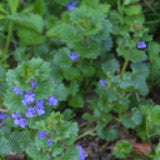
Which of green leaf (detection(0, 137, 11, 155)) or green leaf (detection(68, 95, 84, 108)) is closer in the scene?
green leaf (detection(0, 137, 11, 155))

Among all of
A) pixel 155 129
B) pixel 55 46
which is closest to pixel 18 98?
pixel 155 129

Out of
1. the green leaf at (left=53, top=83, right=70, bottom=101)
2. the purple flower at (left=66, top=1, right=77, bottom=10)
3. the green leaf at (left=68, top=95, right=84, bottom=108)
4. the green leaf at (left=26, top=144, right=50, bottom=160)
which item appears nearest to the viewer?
the green leaf at (left=26, top=144, right=50, bottom=160)

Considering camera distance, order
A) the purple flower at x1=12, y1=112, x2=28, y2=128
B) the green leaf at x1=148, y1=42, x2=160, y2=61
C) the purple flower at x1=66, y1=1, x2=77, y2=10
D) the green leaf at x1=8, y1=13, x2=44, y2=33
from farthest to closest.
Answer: the purple flower at x1=66, y1=1, x2=77, y2=10
the green leaf at x1=148, y1=42, x2=160, y2=61
the green leaf at x1=8, y1=13, x2=44, y2=33
the purple flower at x1=12, y1=112, x2=28, y2=128

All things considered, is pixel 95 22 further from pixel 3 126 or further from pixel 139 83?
pixel 3 126

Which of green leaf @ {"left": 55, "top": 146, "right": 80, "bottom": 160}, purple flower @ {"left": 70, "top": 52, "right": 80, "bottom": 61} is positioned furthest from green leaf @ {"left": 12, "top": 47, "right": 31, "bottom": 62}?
green leaf @ {"left": 55, "top": 146, "right": 80, "bottom": 160}

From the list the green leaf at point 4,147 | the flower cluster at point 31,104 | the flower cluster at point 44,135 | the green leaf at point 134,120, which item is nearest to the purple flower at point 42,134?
the flower cluster at point 44,135

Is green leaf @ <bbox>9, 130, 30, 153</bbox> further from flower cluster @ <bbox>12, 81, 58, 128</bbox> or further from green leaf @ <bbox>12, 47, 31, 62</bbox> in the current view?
green leaf @ <bbox>12, 47, 31, 62</bbox>

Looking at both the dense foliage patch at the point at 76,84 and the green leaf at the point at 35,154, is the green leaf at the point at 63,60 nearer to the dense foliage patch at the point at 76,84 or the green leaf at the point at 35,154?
the dense foliage patch at the point at 76,84

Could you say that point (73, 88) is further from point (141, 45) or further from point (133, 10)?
point (133, 10)
